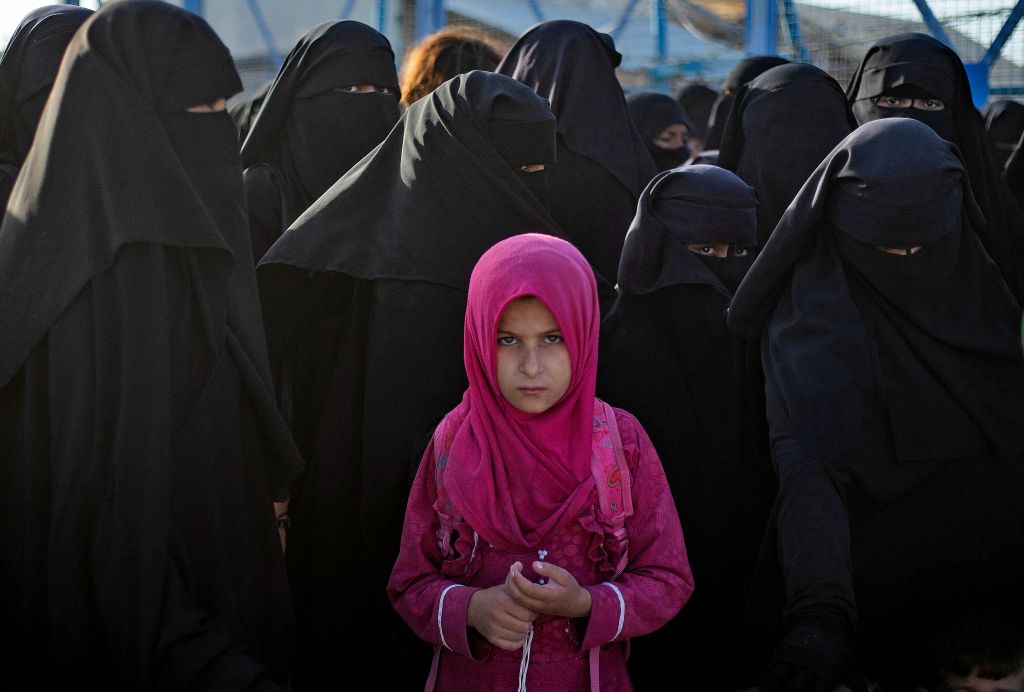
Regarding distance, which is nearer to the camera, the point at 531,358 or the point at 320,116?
the point at 531,358

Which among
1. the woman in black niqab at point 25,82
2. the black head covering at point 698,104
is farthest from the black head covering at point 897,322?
the black head covering at point 698,104

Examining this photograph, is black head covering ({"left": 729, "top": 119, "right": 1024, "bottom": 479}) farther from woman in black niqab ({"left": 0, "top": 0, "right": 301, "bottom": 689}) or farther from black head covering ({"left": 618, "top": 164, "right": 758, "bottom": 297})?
woman in black niqab ({"left": 0, "top": 0, "right": 301, "bottom": 689})

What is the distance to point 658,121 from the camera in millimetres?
5562

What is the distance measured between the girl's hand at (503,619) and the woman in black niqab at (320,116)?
6.60 feet

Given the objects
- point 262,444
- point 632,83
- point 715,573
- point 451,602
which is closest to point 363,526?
point 262,444

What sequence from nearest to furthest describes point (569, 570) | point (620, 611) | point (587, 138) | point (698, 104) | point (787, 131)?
point (620, 611) → point (569, 570) → point (587, 138) → point (787, 131) → point (698, 104)

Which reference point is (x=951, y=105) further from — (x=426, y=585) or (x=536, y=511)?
(x=426, y=585)

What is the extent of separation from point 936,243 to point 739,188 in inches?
30.0

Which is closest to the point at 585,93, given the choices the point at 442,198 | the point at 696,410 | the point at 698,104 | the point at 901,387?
the point at 442,198

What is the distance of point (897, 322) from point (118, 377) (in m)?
1.73

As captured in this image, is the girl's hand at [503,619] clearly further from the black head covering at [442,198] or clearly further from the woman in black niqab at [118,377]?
the black head covering at [442,198]

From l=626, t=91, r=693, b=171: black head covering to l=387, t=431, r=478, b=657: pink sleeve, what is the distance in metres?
3.59

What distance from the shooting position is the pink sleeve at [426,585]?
2020 mm

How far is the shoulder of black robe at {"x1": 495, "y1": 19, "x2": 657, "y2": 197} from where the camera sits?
385 cm
